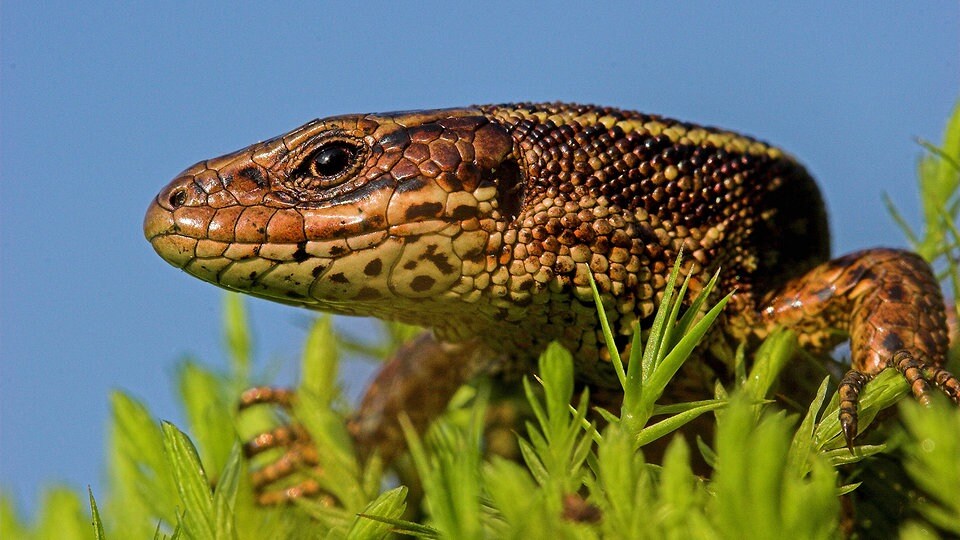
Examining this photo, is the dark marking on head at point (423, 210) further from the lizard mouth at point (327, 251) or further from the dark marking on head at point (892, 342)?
the dark marking on head at point (892, 342)

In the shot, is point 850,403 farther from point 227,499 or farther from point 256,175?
point 256,175

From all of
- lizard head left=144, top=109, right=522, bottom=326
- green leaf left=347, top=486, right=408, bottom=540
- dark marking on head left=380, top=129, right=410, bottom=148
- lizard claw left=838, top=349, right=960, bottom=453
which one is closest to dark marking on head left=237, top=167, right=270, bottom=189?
lizard head left=144, top=109, right=522, bottom=326

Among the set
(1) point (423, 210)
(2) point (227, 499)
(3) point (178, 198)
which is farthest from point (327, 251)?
(2) point (227, 499)

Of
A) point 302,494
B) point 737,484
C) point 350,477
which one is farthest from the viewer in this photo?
point 302,494

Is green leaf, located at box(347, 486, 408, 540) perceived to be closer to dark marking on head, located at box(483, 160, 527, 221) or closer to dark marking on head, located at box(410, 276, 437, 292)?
dark marking on head, located at box(410, 276, 437, 292)

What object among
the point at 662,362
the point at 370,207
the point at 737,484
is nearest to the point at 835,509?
the point at 737,484

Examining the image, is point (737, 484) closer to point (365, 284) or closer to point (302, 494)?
point (365, 284)
